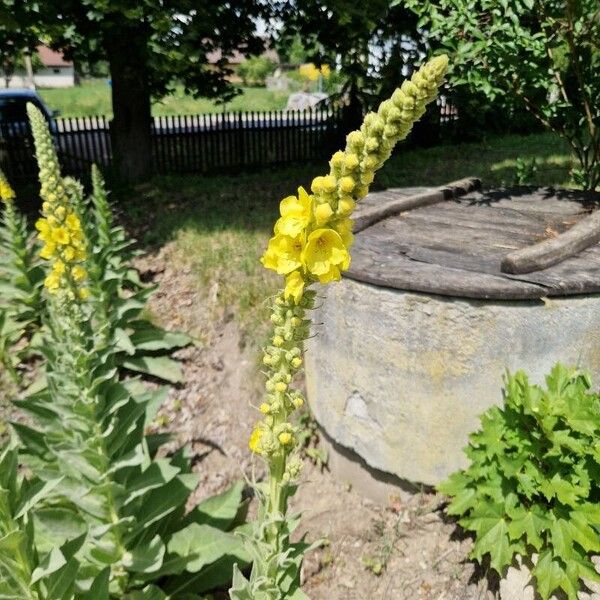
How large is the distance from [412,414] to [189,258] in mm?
3966

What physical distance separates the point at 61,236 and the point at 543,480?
2946 mm

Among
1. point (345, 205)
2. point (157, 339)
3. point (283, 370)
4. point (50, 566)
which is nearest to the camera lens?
point (345, 205)

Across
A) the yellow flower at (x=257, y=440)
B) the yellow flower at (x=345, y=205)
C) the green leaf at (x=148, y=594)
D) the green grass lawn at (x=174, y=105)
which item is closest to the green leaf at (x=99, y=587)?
the green leaf at (x=148, y=594)

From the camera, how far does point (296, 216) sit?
1.44 m

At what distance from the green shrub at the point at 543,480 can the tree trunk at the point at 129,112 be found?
302 inches

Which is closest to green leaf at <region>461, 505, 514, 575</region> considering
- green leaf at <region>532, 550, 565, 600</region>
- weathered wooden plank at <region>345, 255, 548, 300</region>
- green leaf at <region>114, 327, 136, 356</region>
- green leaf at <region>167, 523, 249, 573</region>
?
green leaf at <region>532, 550, 565, 600</region>

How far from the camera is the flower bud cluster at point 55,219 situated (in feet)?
9.59

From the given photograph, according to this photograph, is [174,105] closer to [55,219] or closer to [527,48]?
[527,48]

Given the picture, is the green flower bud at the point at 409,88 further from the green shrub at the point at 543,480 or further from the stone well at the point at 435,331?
the green shrub at the point at 543,480

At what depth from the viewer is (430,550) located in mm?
3547

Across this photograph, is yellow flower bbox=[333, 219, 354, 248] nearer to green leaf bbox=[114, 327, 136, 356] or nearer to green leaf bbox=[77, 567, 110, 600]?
green leaf bbox=[77, 567, 110, 600]

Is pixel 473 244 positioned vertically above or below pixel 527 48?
below

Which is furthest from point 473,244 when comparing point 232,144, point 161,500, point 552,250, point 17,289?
point 232,144

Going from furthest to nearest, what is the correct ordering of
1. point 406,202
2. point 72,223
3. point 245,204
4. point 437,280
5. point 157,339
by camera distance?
1. point 245,204
2. point 157,339
3. point 406,202
4. point 72,223
5. point 437,280
